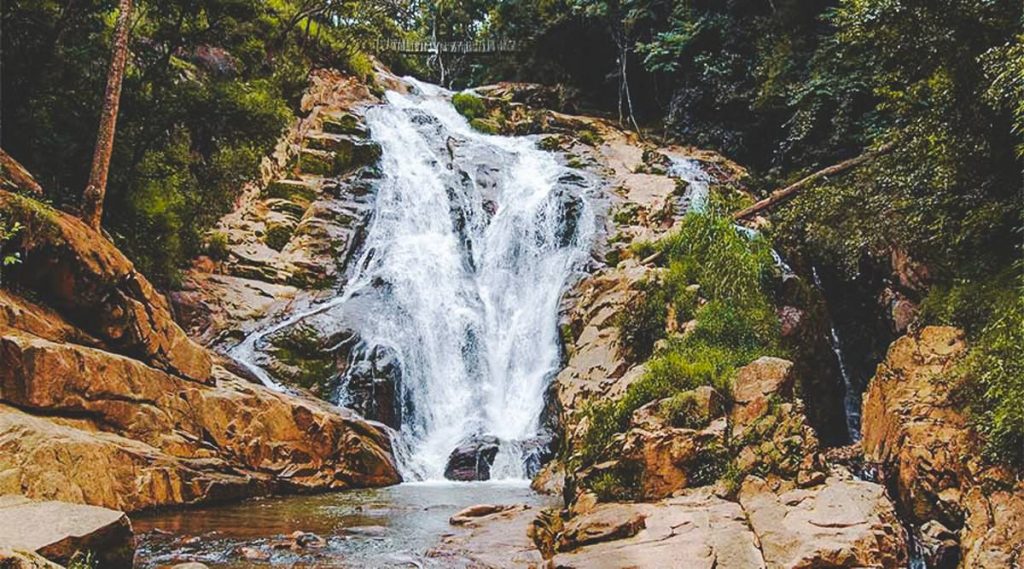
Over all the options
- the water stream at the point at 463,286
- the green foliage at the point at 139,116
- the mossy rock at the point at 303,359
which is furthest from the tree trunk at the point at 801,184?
the green foliage at the point at 139,116

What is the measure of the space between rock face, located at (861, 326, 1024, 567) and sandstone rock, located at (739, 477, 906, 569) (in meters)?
0.89

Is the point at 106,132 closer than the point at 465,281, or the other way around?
the point at 106,132

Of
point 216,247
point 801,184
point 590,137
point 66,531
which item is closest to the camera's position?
point 66,531

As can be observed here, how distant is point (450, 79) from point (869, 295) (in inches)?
1113

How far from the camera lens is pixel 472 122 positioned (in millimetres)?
27422

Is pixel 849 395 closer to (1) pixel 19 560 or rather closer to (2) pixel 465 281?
(2) pixel 465 281

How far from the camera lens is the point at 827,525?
19.4 ft

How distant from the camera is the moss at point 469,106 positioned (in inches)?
1109

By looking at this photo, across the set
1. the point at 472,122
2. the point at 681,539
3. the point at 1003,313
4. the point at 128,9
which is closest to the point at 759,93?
the point at 472,122

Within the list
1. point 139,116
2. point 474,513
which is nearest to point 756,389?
point 474,513

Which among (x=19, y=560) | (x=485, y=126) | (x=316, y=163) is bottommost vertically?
(x=19, y=560)

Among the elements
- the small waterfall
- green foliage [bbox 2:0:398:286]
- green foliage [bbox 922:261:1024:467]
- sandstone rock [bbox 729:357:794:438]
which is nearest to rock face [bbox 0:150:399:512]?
green foliage [bbox 2:0:398:286]

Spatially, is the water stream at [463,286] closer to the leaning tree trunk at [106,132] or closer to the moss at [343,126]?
the moss at [343,126]

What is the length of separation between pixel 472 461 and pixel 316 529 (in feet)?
16.0
